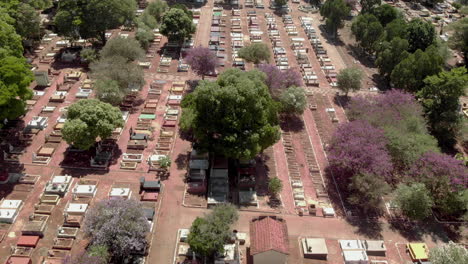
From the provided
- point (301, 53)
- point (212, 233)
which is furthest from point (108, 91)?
point (301, 53)

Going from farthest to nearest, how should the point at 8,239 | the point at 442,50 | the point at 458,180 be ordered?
the point at 442,50 < the point at 458,180 < the point at 8,239

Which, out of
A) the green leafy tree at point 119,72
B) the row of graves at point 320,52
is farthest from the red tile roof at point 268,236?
the row of graves at point 320,52

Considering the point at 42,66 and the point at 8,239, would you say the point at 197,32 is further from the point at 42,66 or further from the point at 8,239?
the point at 8,239

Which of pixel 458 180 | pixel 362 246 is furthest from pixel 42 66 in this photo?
pixel 458 180

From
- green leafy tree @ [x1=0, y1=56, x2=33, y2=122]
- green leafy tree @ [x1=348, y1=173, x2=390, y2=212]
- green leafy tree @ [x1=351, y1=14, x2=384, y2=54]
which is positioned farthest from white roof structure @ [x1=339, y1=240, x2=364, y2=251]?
green leafy tree @ [x1=351, y1=14, x2=384, y2=54]

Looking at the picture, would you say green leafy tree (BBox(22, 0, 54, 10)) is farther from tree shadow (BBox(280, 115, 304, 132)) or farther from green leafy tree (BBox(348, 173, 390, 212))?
green leafy tree (BBox(348, 173, 390, 212))

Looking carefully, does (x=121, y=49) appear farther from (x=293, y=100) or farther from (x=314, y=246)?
(x=314, y=246)
